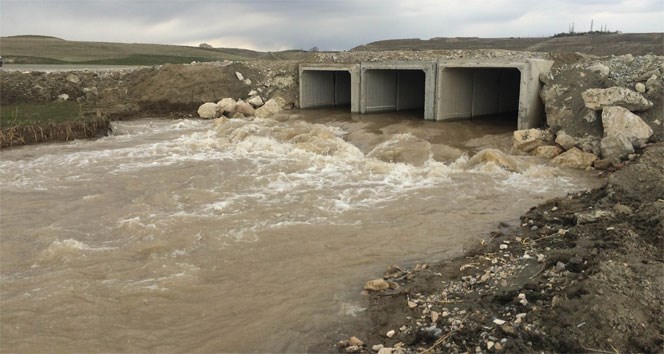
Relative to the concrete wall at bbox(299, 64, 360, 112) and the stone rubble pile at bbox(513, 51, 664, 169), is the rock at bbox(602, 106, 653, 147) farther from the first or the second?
the concrete wall at bbox(299, 64, 360, 112)

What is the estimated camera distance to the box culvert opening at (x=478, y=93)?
21984mm

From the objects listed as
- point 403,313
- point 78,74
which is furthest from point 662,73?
point 78,74

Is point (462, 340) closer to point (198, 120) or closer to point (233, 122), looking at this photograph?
point (233, 122)

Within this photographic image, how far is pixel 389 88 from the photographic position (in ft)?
88.3

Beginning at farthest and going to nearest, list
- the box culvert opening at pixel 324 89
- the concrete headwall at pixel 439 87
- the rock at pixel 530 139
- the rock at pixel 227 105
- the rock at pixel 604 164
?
1. the box culvert opening at pixel 324 89
2. the rock at pixel 227 105
3. the concrete headwall at pixel 439 87
4. the rock at pixel 530 139
5. the rock at pixel 604 164

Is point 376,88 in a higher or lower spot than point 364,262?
higher

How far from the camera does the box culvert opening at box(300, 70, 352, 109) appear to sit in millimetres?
30031

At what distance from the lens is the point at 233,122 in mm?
24312

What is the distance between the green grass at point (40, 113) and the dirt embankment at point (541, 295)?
2025 cm

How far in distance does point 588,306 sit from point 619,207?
448 centimetres

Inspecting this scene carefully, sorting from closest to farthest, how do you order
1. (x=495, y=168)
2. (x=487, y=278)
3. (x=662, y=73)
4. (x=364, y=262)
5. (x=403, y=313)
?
(x=403, y=313) < (x=487, y=278) < (x=364, y=262) < (x=495, y=168) < (x=662, y=73)

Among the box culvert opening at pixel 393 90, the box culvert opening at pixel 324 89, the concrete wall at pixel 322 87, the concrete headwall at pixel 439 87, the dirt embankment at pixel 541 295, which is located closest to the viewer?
the dirt embankment at pixel 541 295

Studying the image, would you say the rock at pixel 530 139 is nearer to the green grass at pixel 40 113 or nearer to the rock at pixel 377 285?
the rock at pixel 377 285

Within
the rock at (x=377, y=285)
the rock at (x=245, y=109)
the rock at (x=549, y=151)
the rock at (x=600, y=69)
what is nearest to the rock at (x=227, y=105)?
the rock at (x=245, y=109)
